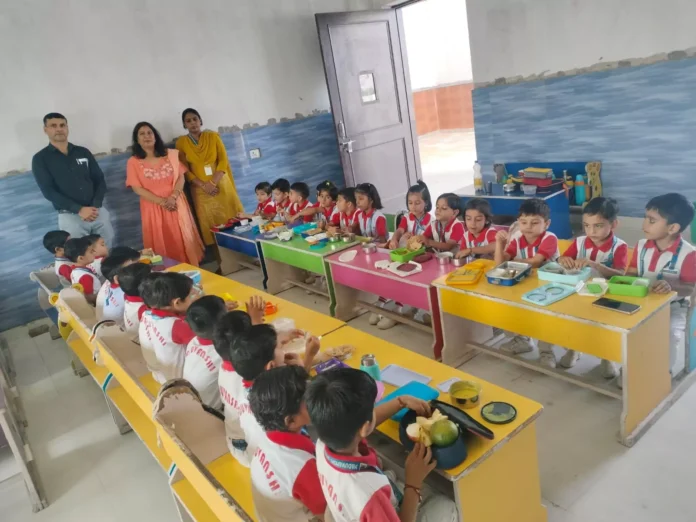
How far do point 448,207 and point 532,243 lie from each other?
0.77 m

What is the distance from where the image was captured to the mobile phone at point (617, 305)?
229 cm

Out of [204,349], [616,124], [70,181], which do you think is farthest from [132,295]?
[616,124]

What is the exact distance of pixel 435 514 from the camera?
1.61 metres

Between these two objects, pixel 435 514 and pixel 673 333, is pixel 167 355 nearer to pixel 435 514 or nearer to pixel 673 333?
pixel 435 514

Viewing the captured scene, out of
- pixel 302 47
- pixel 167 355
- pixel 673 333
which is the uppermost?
pixel 302 47

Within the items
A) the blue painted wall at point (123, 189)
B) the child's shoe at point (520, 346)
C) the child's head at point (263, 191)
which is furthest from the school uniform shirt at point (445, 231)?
the blue painted wall at point (123, 189)

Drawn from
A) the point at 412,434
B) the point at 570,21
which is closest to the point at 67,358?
the point at 412,434

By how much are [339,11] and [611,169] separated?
3.81 meters

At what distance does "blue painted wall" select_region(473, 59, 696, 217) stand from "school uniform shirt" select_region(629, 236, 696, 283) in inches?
102

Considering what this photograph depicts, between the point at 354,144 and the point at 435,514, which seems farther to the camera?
the point at 354,144

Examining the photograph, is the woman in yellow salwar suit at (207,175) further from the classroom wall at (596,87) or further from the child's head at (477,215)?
the child's head at (477,215)

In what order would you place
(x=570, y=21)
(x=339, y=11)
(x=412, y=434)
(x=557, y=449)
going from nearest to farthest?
(x=412, y=434) → (x=557, y=449) → (x=570, y=21) → (x=339, y=11)

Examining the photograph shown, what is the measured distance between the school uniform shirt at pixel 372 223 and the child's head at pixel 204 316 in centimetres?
236

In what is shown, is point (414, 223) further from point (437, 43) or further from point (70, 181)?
point (437, 43)
